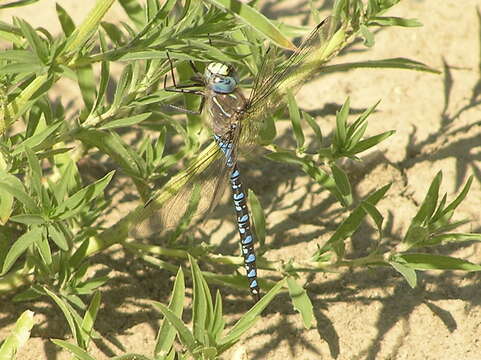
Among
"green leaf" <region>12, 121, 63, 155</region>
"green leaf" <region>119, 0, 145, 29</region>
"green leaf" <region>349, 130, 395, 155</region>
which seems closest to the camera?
"green leaf" <region>12, 121, 63, 155</region>

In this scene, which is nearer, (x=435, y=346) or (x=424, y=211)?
(x=424, y=211)

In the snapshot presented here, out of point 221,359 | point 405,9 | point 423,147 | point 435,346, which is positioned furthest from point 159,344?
point 405,9

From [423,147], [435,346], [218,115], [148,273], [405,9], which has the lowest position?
[435,346]

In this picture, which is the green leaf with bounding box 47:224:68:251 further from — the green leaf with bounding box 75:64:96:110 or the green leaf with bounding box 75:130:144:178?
the green leaf with bounding box 75:64:96:110

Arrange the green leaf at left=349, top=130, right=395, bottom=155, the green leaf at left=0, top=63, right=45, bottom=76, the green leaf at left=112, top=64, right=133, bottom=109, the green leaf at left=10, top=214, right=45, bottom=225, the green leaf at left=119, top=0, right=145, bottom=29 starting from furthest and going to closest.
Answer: the green leaf at left=119, top=0, right=145, bottom=29, the green leaf at left=349, top=130, right=395, bottom=155, the green leaf at left=112, top=64, right=133, bottom=109, the green leaf at left=10, top=214, right=45, bottom=225, the green leaf at left=0, top=63, right=45, bottom=76

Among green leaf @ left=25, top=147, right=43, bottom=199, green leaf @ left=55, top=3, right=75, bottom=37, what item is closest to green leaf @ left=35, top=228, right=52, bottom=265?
green leaf @ left=25, top=147, right=43, bottom=199

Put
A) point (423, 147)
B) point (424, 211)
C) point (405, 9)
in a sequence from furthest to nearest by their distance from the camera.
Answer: point (405, 9) < point (423, 147) < point (424, 211)

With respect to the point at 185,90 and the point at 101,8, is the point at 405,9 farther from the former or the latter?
the point at 101,8

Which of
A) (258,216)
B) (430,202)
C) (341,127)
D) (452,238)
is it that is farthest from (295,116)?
(452,238)
